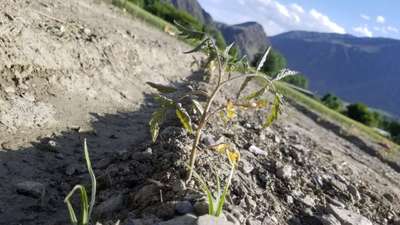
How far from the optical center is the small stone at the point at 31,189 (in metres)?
5.84

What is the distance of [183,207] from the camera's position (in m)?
4.59

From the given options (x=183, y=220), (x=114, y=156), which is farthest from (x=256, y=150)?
(x=183, y=220)

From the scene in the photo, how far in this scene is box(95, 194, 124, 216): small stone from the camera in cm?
511

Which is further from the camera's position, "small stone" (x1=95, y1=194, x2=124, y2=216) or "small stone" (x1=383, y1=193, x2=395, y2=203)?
"small stone" (x1=383, y1=193, x2=395, y2=203)

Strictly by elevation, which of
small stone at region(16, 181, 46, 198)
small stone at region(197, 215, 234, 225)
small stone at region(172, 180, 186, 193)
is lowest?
small stone at region(16, 181, 46, 198)

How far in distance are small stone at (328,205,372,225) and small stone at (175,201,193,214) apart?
83.5 inches

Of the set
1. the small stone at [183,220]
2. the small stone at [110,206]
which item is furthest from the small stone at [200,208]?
the small stone at [110,206]

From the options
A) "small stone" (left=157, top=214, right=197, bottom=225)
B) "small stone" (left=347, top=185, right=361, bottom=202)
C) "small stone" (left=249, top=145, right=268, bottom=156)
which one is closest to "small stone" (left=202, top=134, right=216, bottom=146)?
"small stone" (left=249, top=145, right=268, bottom=156)

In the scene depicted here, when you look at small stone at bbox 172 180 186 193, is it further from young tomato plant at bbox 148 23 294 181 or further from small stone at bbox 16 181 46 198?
small stone at bbox 16 181 46 198

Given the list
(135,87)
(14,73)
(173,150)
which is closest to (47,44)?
(14,73)

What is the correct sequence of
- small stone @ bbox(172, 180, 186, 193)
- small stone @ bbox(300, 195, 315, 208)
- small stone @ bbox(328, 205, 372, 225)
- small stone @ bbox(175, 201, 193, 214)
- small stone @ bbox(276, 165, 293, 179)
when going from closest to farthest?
1. small stone @ bbox(175, 201, 193, 214)
2. small stone @ bbox(172, 180, 186, 193)
3. small stone @ bbox(328, 205, 372, 225)
4. small stone @ bbox(300, 195, 315, 208)
5. small stone @ bbox(276, 165, 293, 179)

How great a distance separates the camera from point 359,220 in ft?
19.4

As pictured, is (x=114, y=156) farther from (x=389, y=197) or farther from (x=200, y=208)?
(x=389, y=197)

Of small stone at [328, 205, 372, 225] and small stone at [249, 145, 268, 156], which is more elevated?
small stone at [328, 205, 372, 225]
